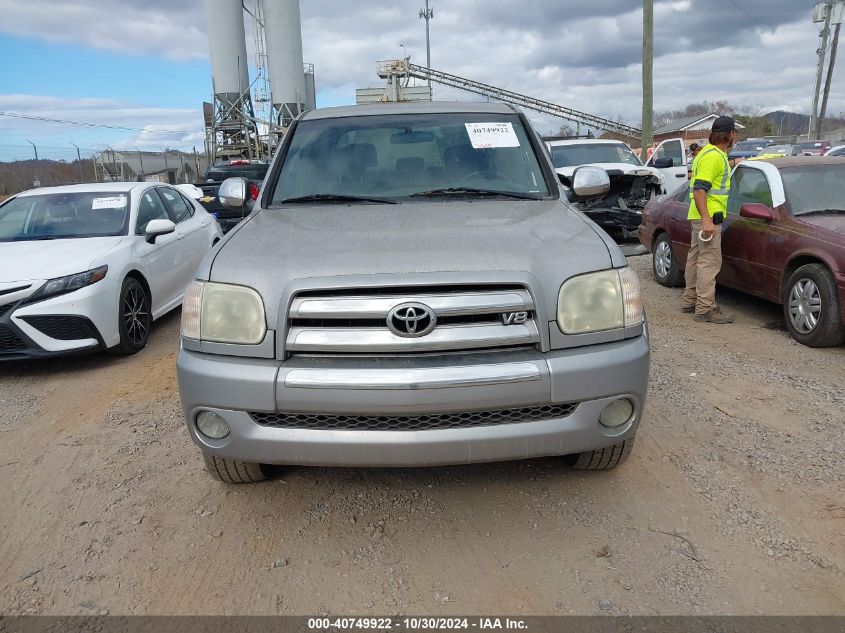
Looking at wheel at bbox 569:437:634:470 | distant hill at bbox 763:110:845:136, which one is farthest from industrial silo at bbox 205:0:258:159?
distant hill at bbox 763:110:845:136

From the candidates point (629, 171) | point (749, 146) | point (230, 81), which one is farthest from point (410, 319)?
point (230, 81)

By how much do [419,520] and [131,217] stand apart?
4527 millimetres

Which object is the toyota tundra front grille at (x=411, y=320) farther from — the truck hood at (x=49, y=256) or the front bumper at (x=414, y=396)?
the truck hood at (x=49, y=256)

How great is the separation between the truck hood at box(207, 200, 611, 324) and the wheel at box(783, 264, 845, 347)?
3.06 meters

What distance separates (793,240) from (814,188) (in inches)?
30.1

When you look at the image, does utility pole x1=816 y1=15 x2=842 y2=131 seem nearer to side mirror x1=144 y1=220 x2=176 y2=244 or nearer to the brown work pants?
the brown work pants

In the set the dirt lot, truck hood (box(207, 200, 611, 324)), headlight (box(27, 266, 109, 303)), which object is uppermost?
truck hood (box(207, 200, 611, 324))

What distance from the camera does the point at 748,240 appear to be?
6020mm

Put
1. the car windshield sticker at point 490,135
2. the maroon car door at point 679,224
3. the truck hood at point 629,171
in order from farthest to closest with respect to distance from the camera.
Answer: the truck hood at point 629,171, the maroon car door at point 679,224, the car windshield sticker at point 490,135

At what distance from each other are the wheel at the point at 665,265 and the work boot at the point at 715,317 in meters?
1.28

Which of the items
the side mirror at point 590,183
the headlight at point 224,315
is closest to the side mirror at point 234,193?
the headlight at point 224,315

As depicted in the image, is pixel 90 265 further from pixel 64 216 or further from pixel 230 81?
pixel 230 81

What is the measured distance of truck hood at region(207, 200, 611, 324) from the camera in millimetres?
2531

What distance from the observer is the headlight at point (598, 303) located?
256 cm
